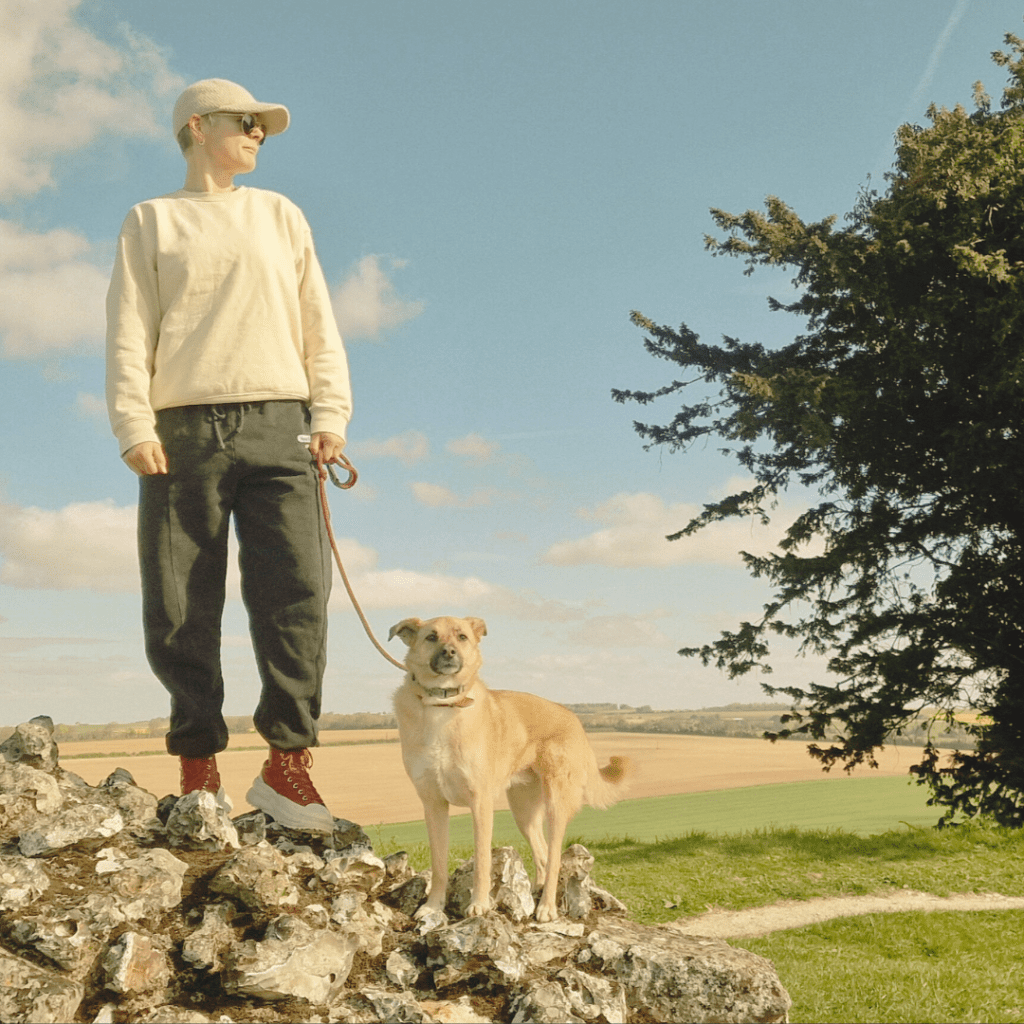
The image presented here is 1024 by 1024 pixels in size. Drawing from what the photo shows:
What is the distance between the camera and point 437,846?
5.21 metres

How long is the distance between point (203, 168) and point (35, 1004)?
186 inches

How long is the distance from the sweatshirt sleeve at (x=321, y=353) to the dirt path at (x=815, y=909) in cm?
652

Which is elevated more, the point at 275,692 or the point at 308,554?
the point at 308,554

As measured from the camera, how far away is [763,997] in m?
5.27

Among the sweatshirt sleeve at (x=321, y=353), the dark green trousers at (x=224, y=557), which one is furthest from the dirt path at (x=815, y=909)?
the sweatshirt sleeve at (x=321, y=353)

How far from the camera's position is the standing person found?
5.50 meters

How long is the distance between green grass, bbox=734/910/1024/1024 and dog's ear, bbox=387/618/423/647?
3870mm

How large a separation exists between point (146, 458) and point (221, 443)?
417 millimetres

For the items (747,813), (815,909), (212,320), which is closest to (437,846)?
(212,320)

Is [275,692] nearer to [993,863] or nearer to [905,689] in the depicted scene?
[905,689]

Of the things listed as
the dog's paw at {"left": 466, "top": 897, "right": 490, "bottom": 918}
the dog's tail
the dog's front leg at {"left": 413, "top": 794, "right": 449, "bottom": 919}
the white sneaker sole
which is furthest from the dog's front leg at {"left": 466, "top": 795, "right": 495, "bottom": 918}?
the white sneaker sole

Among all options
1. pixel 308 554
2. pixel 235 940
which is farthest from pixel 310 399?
pixel 235 940

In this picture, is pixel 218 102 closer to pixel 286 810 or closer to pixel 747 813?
pixel 286 810

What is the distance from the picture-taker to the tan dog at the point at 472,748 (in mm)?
5008
